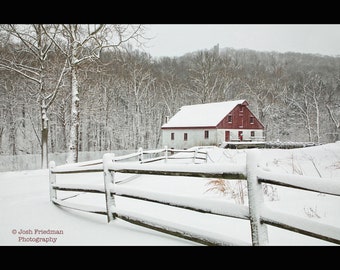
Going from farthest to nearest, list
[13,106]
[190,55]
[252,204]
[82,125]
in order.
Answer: [190,55], [82,125], [13,106], [252,204]

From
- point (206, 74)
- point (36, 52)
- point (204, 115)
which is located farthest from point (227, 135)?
point (36, 52)

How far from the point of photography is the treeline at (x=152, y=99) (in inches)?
955

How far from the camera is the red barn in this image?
27891 millimetres

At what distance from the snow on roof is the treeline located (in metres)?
2.87

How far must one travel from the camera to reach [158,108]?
119 ft

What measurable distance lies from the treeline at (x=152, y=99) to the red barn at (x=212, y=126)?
3.19 meters

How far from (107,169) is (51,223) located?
1202mm

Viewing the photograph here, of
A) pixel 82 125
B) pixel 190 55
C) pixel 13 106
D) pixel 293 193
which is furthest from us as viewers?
pixel 190 55

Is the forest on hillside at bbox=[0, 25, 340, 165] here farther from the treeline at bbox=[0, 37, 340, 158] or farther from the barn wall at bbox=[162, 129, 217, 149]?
the barn wall at bbox=[162, 129, 217, 149]

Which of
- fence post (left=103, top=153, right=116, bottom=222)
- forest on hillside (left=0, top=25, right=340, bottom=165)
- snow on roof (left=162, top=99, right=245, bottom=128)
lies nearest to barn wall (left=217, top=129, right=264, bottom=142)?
snow on roof (left=162, top=99, right=245, bottom=128)

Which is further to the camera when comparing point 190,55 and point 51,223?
point 190,55

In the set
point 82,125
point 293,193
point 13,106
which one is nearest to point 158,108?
point 82,125
